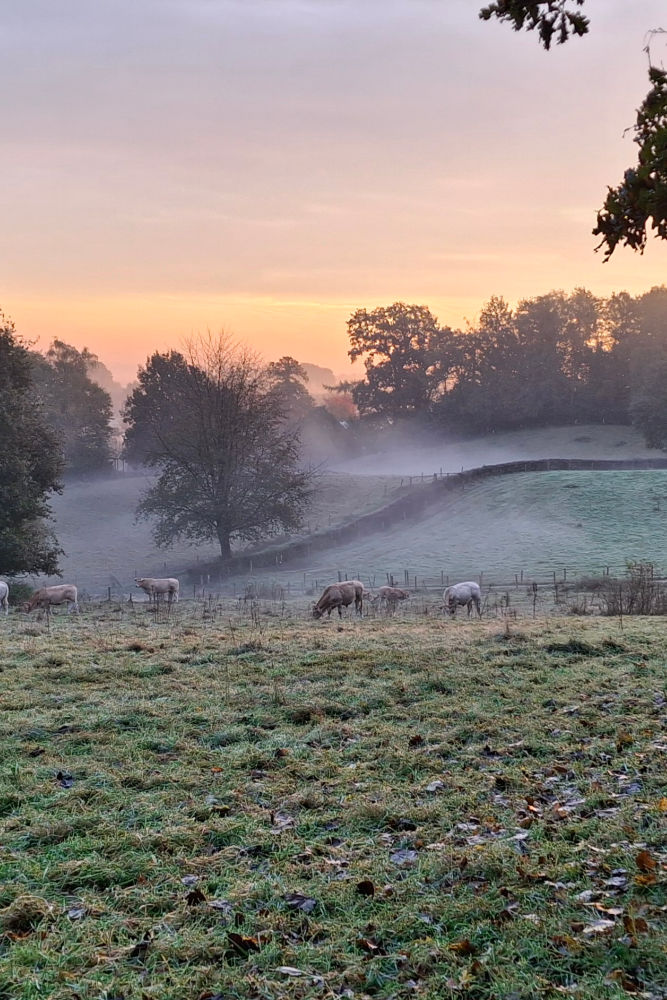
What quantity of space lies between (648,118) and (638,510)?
47861 millimetres

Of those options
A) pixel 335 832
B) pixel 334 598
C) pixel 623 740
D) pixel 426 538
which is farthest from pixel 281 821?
pixel 426 538

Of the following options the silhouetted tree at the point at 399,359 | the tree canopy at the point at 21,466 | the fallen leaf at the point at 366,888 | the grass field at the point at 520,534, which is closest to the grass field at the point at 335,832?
the fallen leaf at the point at 366,888

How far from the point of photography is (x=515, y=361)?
96.6 m

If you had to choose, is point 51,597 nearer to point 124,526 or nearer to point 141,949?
point 141,949

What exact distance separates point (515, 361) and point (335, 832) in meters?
94.1

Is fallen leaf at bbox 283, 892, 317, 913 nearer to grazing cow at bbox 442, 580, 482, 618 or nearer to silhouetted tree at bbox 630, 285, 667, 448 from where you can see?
grazing cow at bbox 442, 580, 482, 618

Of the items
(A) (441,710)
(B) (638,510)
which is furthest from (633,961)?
(B) (638,510)

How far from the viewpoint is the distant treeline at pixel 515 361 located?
9244cm

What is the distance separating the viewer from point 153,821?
7.37 meters

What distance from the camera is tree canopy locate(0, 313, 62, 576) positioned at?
33.9m

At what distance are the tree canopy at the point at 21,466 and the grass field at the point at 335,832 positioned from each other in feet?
74.0

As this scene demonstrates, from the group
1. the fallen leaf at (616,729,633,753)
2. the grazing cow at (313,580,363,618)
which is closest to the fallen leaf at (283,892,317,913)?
the fallen leaf at (616,729,633,753)

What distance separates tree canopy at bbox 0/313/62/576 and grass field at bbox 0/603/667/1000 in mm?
22562

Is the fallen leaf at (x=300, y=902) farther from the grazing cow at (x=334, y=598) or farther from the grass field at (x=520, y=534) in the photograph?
the grass field at (x=520, y=534)
